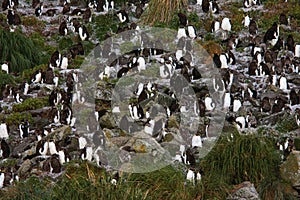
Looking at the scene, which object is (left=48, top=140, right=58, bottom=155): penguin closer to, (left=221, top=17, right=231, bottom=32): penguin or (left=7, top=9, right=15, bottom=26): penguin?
A: (left=221, top=17, right=231, bottom=32): penguin

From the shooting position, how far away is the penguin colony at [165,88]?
1440 cm

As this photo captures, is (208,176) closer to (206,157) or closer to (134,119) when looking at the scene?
(206,157)

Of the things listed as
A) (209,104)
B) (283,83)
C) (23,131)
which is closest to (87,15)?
(209,104)

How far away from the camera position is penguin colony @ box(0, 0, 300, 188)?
1440 cm

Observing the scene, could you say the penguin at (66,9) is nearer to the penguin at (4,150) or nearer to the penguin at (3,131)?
the penguin at (3,131)

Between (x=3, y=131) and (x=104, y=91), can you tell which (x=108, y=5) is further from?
(x=3, y=131)

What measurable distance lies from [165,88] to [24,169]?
4.97 m

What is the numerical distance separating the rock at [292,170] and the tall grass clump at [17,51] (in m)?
9.51

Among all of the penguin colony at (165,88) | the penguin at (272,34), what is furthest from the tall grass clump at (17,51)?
the penguin at (272,34)

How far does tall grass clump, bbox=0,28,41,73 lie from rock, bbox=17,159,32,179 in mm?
5953

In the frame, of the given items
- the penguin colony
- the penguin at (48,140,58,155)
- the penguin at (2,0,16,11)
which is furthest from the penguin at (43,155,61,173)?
the penguin at (2,0,16,11)

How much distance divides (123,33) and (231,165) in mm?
9680

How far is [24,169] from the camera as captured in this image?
13.5 meters

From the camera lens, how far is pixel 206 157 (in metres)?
12.6
